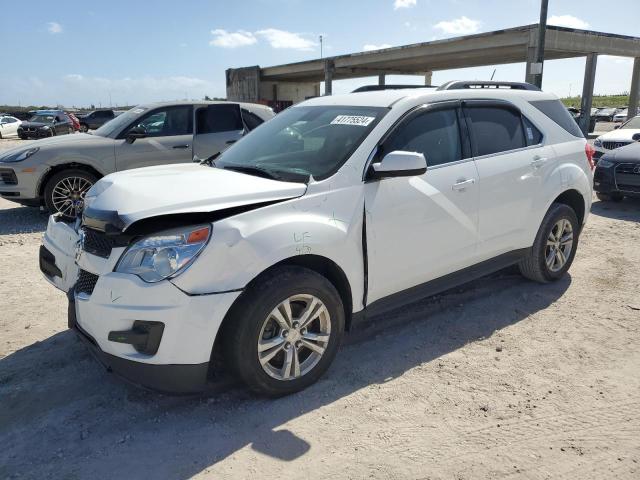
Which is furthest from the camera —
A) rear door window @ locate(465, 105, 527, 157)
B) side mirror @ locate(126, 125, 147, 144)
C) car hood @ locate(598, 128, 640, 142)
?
car hood @ locate(598, 128, 640, 142)

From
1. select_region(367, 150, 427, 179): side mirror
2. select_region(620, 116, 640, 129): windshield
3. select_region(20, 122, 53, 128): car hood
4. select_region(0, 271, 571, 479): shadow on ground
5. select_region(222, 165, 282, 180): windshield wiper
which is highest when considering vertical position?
select_region(620, 116, 640, 129): windshield

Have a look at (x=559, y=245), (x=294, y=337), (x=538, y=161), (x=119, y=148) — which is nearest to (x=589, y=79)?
(x=559, y=245)

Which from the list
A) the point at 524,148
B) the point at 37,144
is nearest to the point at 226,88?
the point at 37,144

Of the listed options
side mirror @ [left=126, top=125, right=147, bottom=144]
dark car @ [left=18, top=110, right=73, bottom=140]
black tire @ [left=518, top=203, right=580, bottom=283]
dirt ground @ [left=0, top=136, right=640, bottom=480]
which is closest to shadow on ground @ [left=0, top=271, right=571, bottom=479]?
dirt ground @ [left=0, top=136, right=640, bottom=480]

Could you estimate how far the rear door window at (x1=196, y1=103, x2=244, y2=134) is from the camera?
8.55 metres

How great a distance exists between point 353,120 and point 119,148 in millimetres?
5306

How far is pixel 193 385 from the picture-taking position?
110 inches

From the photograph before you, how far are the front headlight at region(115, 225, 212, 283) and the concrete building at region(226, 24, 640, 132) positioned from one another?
14.5 meters

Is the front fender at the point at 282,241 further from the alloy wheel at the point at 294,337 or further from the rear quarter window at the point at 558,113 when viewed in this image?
the rear quarter window at the point at 558,113

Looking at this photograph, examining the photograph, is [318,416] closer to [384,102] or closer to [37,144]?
[384,102]

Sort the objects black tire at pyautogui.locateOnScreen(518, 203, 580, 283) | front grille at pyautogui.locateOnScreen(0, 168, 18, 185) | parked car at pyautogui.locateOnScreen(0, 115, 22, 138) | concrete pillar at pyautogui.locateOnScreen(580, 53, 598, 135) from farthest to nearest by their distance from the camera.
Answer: parked car at pyautogui.locateOnScreen(0, 115, 22, 138) < concrete pillar at pyautogui.locateOnScreen(580, 53, 598, 135) < front grille at pyautogui.locateOnScreen(0, 168, 18, 185) < black tire at pyautogui.locateOnScreen(518, 203, 580, 283)

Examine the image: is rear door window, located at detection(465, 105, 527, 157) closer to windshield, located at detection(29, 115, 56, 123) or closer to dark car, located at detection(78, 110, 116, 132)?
dark car, located at detection(78, 110, 116, 132)

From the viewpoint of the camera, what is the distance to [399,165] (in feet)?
10.6

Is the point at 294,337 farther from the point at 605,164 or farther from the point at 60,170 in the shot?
the point at 605,164
